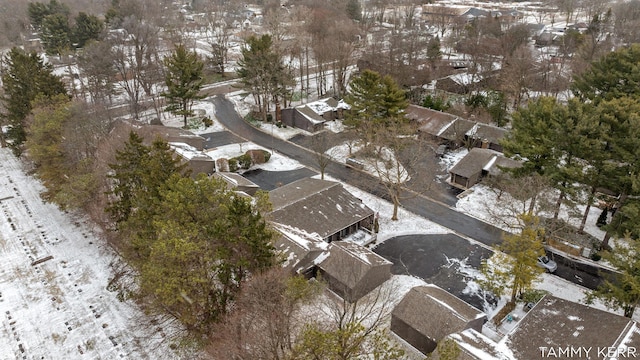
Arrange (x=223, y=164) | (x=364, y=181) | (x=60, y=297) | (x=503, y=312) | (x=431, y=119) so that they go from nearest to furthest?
(x=503, y=312) → (x=60, y=297) → (x=364, y=181) → (x=223, y=164) → (x=431, y=119)

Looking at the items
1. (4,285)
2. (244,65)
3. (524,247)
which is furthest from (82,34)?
(524,247)

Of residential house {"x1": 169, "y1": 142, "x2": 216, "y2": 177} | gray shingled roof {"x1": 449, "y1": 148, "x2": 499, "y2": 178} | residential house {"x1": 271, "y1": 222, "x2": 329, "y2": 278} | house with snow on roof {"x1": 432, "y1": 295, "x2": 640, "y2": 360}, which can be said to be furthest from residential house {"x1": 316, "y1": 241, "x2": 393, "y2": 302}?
residential house {"x1": 169, "y1": 142, "x2": 216, "y2": 177}

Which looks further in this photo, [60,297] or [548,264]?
[548,264]

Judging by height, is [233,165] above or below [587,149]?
below

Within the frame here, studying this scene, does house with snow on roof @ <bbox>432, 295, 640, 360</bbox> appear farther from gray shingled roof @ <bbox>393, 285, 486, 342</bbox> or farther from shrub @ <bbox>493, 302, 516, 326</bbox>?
shrub @ <bbox>493, 302, 516, 326</bbox>

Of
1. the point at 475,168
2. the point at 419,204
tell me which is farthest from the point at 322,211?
the point at 475,168

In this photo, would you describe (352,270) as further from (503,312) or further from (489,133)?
(489,133)

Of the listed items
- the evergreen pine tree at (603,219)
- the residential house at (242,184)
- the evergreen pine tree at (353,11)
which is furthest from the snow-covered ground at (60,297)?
the evergreen pine tree at (353,11)
